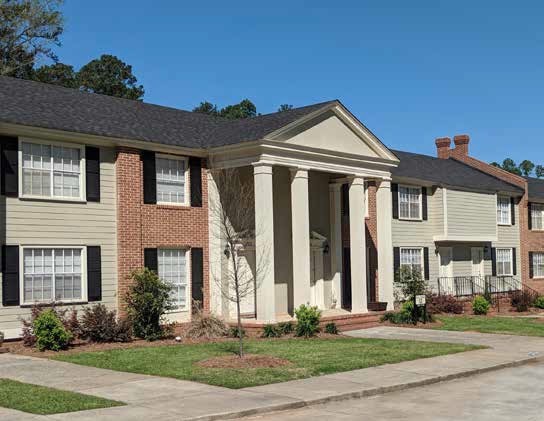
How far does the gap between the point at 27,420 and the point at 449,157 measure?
33683 millimetres

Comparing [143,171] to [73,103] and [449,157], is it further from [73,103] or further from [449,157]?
[449,157]

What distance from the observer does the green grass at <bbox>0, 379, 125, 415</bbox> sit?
31.8 feet

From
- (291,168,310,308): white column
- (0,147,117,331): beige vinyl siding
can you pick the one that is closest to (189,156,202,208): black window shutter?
(0,147,117,331): beige vinyl siding

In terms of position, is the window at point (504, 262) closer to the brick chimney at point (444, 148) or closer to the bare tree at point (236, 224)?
the brick chimney at point (444, 148)

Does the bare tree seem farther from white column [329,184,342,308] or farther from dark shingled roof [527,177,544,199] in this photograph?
dark shingled roof [527,177,544,199]

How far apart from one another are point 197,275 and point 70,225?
172 inches

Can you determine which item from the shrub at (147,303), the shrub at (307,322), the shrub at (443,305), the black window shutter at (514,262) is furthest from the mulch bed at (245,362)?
the black window shutter at (514,262)

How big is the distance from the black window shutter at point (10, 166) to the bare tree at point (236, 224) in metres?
5.94

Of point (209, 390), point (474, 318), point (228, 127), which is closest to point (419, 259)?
point (474, 318)

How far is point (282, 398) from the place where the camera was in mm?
10648

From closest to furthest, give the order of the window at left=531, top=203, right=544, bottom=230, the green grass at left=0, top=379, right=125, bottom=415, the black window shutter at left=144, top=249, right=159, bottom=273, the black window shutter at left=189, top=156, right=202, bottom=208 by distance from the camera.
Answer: the green grass at left=0, top=379, right=125, bottom=415, the black window shutter at left=144, top=249, right=159, bottom=273, the black window shutter at left=189, top=156, right=202, bottom=208, the window at left=531, top=203, right=544, bottom=230

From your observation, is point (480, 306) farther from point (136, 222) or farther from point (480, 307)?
point (136, 222)

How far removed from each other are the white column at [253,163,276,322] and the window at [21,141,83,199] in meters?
4.99

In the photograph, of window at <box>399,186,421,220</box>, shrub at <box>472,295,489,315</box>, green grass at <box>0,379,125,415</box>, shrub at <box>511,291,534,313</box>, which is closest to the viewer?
green grass at <box>0,379,125,415</box>
